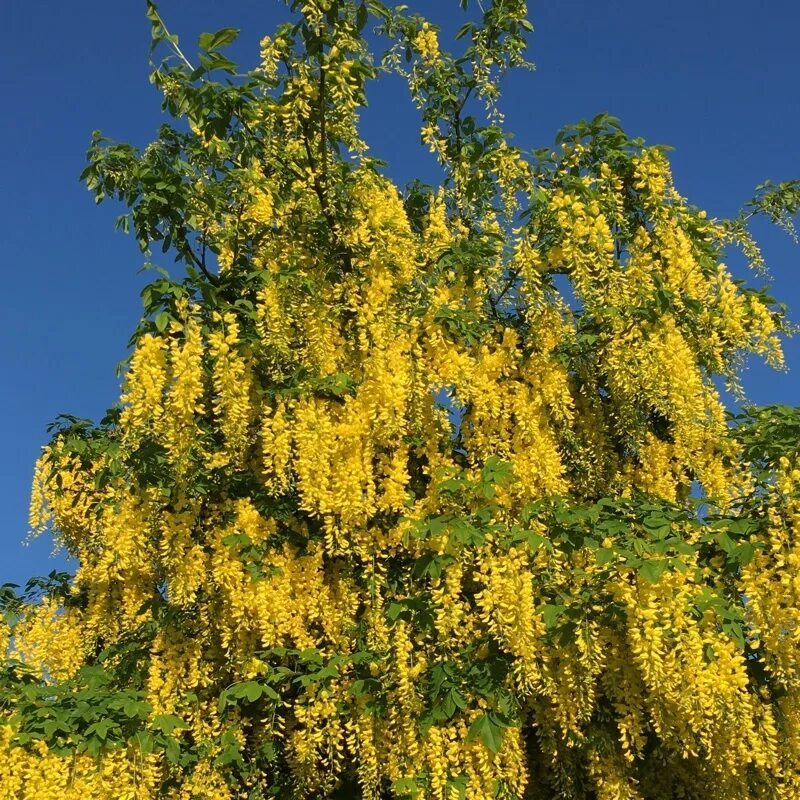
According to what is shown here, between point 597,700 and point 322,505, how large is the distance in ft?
6.77

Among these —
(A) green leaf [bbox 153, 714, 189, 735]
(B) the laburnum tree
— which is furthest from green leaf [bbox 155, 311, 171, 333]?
(A) green leaf [bbox 153, 714, 189, 735]

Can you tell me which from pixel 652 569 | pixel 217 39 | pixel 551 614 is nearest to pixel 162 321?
pixel 217 39

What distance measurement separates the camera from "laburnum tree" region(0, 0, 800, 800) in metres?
4.26

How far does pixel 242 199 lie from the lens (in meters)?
5.54

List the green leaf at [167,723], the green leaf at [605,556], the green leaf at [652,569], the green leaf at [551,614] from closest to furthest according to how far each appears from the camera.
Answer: the green leaf at [652,569]
the green leaf at [605,556]
the green leaf at [551,614]
the green leaf at [167,723]

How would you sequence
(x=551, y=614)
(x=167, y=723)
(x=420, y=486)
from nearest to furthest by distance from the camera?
(x=551, y=614) → (x=167, y=723) → (x=420, y=486)

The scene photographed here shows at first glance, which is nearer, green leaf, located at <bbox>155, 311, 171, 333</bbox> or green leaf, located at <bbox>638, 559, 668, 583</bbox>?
green leaf, located at <bbox>638, 559, 668, 583</bbox>

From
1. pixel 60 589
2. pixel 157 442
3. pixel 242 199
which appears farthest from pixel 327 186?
pixel 60 589

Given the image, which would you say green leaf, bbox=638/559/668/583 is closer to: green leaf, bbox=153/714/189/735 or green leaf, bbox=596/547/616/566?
green leaf, bbox=596/547/616/566

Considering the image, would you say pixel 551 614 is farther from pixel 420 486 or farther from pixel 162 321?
pixel 162 321

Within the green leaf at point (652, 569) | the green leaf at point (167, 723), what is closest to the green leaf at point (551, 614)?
the green leaf at point (652, 569)

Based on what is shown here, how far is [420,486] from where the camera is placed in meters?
5.40

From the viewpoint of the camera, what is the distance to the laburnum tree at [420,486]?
4262 mm

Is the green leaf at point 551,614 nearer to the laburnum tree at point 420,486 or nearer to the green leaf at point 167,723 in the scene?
the laburnum tree at point 420,486
